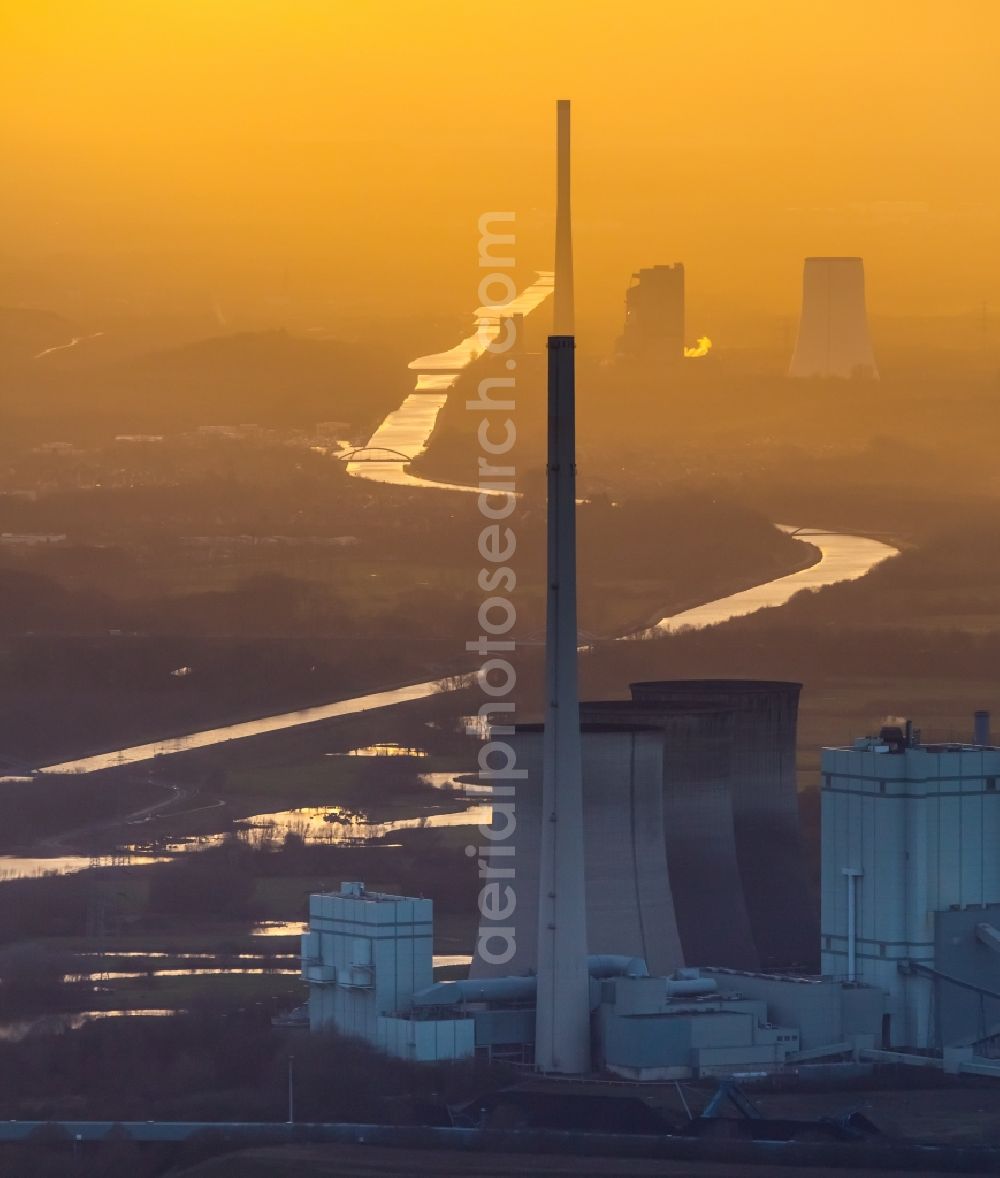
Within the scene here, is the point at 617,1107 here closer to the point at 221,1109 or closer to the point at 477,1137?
the point at 477,1137

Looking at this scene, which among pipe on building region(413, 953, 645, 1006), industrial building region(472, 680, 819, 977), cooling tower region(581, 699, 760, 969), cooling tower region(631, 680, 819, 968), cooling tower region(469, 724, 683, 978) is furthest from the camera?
cooling tower region(631, 680, 819, 968)

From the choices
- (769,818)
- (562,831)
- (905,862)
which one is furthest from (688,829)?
(562,831)

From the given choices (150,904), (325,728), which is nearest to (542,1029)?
(150,904)

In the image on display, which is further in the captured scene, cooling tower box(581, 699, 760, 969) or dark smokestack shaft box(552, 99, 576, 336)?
cooling tower box(581, 699, 760, 969)

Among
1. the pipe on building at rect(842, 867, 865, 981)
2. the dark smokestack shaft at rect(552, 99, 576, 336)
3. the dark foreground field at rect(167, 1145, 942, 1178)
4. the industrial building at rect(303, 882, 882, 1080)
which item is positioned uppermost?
the dark smokestack shaft at rect(552, 99, 576, 336)

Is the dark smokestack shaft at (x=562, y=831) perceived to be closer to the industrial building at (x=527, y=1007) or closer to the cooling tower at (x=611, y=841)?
the industrial building at (x=527, y=1007)

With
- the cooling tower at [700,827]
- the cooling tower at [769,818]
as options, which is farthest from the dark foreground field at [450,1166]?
the cooling tower at [769,818]

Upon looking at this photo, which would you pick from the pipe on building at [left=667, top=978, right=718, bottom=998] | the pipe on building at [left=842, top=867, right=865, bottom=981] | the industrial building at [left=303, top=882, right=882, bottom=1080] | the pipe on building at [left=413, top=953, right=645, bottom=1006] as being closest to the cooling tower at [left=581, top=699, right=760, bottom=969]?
the pipe on building at [left=842, top=867, right=865, bottom=981]

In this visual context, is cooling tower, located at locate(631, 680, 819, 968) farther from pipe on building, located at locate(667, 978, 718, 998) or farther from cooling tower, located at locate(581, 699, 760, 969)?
pipe on building, located at locate(667, 978, 718, 998)
